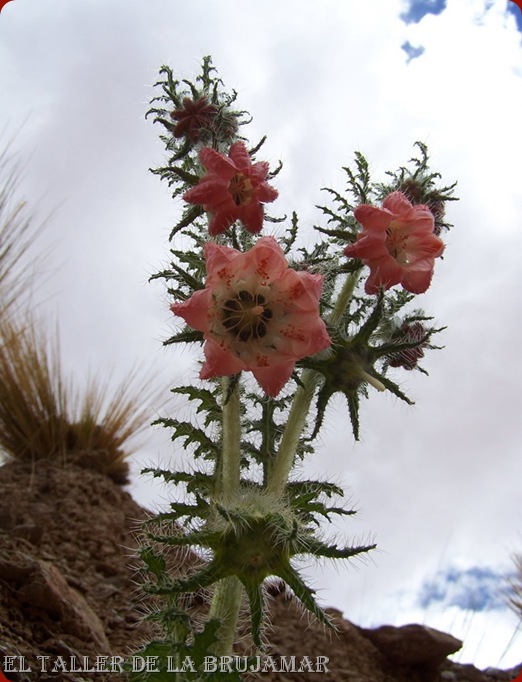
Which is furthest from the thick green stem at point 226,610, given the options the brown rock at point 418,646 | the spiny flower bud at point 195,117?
the brown rock at point 418,646

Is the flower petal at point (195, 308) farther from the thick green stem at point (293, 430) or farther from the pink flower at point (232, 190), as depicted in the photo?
the thick green stem at point (293, 430)

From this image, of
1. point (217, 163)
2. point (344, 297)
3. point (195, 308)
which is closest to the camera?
point (195, 308)

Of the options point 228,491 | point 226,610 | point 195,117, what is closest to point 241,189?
point 195,117

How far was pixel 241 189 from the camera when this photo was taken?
1481 millimetres

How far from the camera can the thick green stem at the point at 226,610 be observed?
1.43 meters

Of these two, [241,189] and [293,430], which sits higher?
[241,189]

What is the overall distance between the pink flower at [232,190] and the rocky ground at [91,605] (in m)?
1.07

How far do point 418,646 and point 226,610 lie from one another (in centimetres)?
168

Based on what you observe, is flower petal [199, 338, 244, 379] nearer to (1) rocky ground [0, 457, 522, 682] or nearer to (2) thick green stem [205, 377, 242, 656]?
(2) thick green stem [205, 377, 242, 656]

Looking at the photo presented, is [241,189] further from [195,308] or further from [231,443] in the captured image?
[231,443]

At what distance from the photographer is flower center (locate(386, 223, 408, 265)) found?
1.48 meters

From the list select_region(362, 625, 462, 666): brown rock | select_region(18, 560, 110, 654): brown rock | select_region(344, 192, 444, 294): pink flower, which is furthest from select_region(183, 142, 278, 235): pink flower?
select_region(362, 625, 462, 666): brown rock

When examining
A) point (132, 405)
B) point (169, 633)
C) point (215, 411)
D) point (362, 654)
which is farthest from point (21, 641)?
point (132, 405)

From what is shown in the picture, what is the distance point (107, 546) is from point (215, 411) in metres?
1.61
